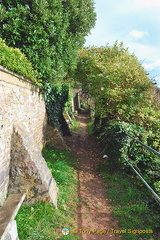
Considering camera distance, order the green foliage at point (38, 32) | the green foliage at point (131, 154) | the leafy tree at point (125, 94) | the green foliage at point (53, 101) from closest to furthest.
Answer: the green foliage at point (131, 154), the green foliage at point (38, 32), the leafy tree at point (125, 94), the green foliage at point (53, 101)

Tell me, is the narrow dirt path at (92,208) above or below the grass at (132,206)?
below

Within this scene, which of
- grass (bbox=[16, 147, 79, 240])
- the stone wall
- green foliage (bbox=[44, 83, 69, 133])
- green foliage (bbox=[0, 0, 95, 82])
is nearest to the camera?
grass (bbox=[16, 147, 79, 240])

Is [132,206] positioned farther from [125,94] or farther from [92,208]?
[125,94]

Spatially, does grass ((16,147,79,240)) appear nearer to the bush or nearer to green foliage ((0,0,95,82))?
the bush

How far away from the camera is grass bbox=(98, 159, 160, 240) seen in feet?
9.64

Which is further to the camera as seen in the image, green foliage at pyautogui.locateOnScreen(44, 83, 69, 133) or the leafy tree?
green foliage at pyautogui.locateOnScreen(44, 83, 69, 133)

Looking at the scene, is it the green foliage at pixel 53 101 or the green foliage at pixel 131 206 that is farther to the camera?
the green foliage at pixel 53 101

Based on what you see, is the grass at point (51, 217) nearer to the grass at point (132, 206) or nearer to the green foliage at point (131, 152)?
the grass at point (132, 206)

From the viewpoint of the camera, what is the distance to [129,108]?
6.26m

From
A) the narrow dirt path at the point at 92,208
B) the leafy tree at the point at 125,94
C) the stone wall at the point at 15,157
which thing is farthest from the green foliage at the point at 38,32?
the narrow dirt path at the point at 92,208

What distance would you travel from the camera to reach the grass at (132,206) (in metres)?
2.94

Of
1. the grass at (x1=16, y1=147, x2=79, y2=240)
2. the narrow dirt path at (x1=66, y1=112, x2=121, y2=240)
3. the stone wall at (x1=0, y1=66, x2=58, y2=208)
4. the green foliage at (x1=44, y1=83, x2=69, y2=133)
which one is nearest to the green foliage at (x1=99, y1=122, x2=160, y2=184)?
the narrow dirt path at (x1=66, y1=112, x2=121, y2=240)

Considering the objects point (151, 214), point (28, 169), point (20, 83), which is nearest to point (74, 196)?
point (28, 169)

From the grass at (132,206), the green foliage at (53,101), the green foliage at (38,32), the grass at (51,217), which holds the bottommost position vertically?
the grass at (132,206)
